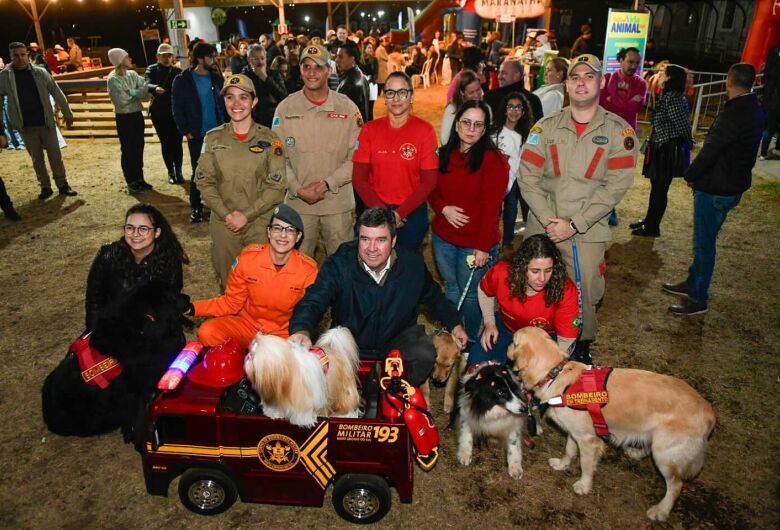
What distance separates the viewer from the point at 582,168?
3.82m

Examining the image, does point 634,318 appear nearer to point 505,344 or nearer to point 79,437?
point 505,344

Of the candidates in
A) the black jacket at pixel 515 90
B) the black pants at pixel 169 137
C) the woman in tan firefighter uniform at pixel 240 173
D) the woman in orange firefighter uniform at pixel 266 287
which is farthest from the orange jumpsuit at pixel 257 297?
the black pants at pixel 169 137

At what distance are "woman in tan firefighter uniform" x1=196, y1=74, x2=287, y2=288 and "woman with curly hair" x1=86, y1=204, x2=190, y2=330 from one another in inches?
25.3

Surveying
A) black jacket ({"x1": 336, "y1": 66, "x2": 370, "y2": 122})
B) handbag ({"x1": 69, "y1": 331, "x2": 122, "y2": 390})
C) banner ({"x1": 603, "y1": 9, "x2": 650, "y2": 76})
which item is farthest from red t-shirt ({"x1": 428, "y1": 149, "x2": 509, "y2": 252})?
banner ({"x1": 603, "y1": 9, "x2": 650, "y2": 76})

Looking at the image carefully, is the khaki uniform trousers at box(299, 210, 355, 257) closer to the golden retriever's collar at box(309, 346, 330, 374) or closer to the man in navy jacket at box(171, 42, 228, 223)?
the golden retriever's collar at box(309, 346, 330, 374)

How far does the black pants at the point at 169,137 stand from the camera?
8.83 meters

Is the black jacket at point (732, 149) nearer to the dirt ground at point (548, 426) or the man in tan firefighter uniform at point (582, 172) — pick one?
the dirt ground at point (548, 426)

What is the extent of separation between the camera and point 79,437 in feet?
12.1

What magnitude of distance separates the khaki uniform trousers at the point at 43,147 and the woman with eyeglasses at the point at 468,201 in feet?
24.1

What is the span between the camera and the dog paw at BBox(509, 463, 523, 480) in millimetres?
3376

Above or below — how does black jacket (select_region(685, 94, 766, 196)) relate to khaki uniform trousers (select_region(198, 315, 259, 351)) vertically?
above

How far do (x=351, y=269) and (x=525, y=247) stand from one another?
4.00 feet

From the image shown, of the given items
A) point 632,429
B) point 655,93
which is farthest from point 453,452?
point 655,93

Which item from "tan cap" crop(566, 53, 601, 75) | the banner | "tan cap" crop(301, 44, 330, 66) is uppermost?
the banner
